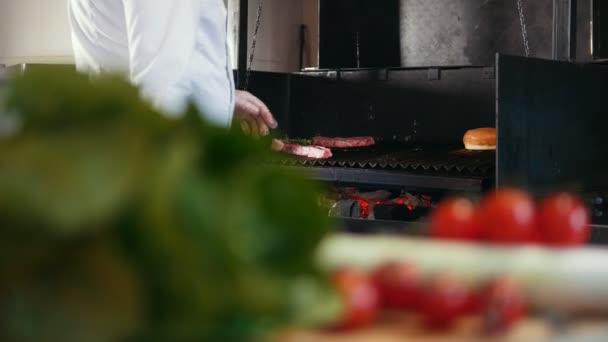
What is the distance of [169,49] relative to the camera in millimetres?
2391

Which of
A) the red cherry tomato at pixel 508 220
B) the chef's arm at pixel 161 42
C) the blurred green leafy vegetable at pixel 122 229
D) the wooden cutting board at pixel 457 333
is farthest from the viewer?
the chef's arm at pixel 161 42

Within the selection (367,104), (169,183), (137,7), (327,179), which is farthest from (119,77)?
(367,104)

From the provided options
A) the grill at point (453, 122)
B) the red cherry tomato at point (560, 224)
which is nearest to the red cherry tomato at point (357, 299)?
the red cherry tomato at point (560, 224)

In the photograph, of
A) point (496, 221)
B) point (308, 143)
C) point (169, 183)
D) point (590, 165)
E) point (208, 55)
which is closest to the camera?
point (169, 183)

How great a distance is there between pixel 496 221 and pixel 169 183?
0.55m

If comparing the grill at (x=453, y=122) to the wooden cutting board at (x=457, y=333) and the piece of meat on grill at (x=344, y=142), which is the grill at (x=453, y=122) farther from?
the wooden cutting board at (x=457, y=333)

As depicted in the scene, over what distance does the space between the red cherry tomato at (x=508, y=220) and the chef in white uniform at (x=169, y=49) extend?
1.34m

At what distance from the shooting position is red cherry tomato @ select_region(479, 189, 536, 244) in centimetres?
95

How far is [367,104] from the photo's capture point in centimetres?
429

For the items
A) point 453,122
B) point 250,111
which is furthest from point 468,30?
point 250,111

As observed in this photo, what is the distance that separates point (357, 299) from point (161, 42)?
1.75 metres

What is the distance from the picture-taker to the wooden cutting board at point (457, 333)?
0.71 metres

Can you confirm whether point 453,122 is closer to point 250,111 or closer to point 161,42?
point 250,111

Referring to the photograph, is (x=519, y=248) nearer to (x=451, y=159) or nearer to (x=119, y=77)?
(x=119, y=77)
